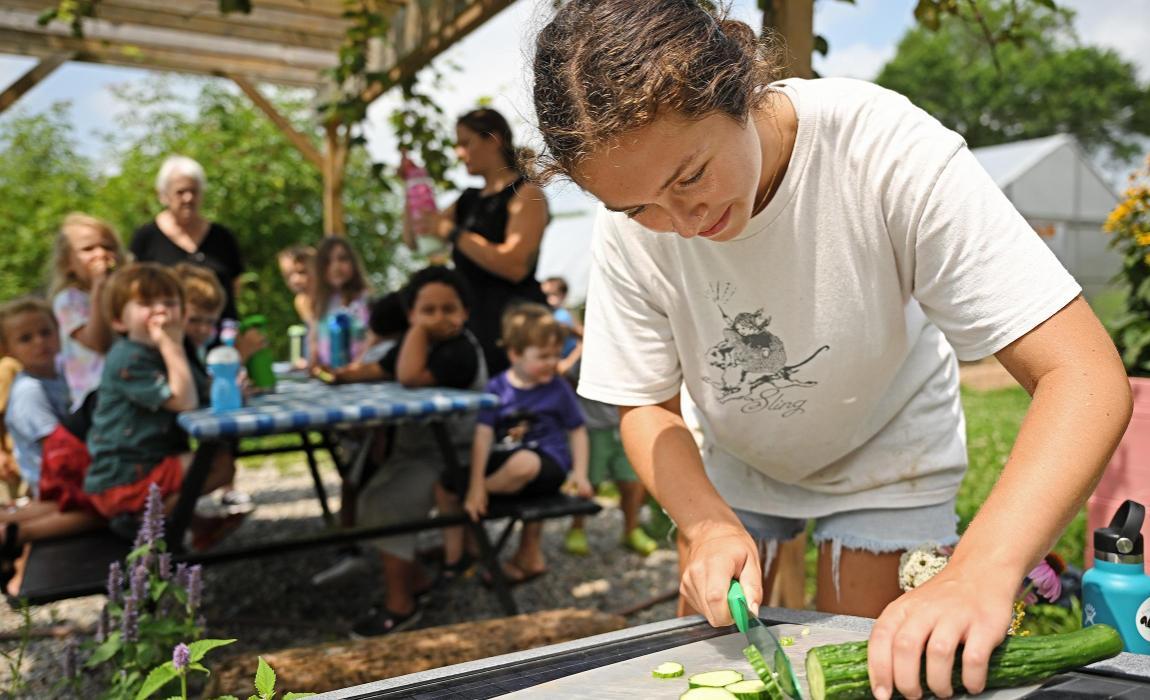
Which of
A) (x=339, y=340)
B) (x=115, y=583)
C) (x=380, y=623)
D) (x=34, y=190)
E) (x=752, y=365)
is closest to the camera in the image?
(x=752, y=365)

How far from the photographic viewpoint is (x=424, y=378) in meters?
3.96

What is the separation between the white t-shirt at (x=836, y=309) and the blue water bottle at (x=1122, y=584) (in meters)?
0.27

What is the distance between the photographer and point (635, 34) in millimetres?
1190

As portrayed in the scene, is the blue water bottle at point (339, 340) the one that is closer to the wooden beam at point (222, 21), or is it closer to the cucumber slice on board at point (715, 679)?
the wooden beam at point (222, 21)

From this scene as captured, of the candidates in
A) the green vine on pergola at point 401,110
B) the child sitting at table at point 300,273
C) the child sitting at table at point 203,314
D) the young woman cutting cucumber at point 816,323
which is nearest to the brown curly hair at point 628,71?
the young woman cutting cucumber at point 816,323

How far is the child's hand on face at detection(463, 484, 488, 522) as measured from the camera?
12.0 feet

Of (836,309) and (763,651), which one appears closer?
(763,651)

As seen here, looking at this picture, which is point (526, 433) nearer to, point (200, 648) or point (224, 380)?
point (224, 380)

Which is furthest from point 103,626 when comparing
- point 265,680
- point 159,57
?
point 159,57

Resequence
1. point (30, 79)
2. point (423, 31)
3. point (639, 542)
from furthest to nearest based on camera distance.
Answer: point (30, 79)
point (423, 31)
point (639, 542)

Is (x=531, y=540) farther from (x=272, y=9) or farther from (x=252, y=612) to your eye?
(x=272, y=9)

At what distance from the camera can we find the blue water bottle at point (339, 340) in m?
4.89

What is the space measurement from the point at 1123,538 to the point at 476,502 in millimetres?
2544

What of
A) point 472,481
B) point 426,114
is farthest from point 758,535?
point 426,114
